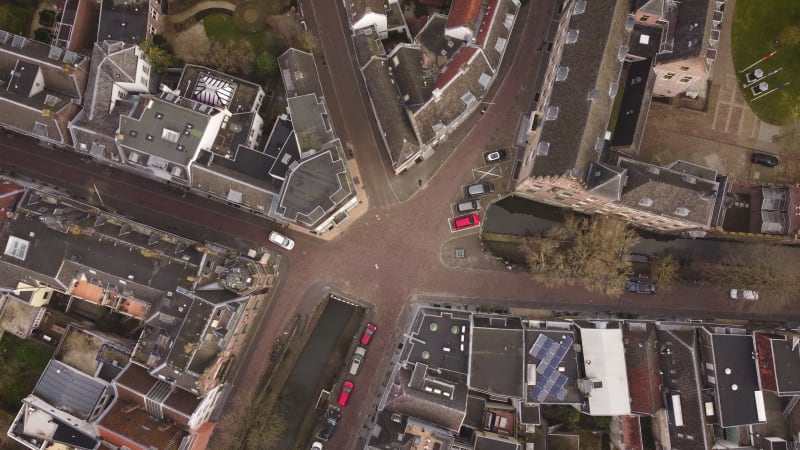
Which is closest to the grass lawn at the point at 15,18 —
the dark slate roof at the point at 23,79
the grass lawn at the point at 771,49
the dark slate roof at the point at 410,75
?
the dark slate roof at the point at 23,79

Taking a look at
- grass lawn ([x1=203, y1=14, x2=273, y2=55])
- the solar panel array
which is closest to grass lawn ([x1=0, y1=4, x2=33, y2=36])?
grass lawn ([x1=203, y1=14, x2=273, y2=55])

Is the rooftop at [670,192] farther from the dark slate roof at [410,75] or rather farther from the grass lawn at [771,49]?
the dark slate roof at [410,75]

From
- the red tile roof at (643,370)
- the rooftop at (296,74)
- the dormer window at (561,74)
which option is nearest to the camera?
the dormer window at (561,74)

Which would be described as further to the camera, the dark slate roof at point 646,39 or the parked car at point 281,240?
the parked car at point 281,240

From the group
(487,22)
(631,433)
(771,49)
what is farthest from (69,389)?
(771,49)

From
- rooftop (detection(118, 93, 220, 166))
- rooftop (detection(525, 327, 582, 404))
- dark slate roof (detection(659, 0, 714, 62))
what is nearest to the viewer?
dark slate roof (detection(659, 0, 714, 62))

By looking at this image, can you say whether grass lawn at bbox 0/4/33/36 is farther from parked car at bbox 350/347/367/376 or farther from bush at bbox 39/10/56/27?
parked car at bbox 350/347/367/376

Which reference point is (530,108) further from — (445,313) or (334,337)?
(334,337)
